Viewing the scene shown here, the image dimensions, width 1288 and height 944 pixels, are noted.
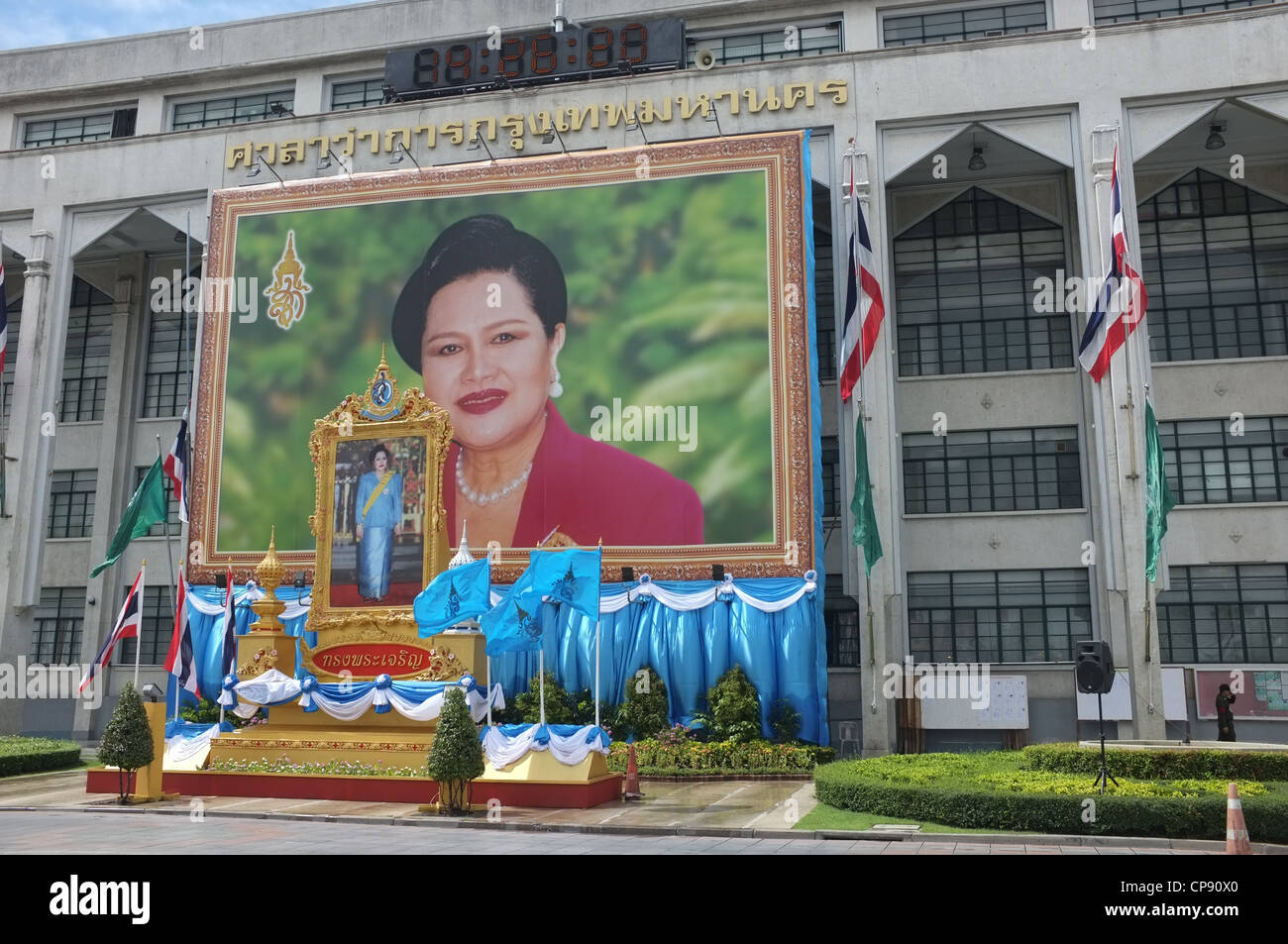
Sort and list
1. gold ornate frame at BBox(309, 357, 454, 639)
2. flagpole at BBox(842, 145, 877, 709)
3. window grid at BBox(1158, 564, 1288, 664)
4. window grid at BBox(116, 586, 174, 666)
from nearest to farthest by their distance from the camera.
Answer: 1. gold ornate frame at BBox(309, 357, 454, 639)
2. flagpole at BBox(842, 145, 877, 709)
3. window grid at BBox(1158, 564, 1288, 664)
4. window grid at BBox(116, 586, 174, 666)

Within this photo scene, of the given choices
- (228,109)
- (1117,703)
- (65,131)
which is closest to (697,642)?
(1117,703)

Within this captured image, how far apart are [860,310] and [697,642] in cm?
923

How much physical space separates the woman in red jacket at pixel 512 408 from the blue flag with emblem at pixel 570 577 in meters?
8.31

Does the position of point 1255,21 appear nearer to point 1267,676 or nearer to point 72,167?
point 1267,676

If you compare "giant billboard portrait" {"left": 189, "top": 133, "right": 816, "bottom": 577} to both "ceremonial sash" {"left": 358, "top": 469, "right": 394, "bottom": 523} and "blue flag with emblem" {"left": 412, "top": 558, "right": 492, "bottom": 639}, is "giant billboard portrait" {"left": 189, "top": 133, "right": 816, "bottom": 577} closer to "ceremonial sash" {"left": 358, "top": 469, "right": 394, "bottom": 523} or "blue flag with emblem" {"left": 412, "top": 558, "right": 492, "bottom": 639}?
"ceremonial sash" {"left": 358, "top": 469, "right": 394, "bottom": 523}

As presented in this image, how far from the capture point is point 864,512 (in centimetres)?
2802

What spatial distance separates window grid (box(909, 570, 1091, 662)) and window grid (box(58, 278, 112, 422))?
28.9 meters

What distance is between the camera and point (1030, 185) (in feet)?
114

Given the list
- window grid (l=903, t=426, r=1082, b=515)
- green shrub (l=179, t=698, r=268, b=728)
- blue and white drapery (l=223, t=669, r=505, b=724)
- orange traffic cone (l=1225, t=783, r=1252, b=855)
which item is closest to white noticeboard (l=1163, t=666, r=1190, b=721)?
window grid (l=903, t=426, r=1082, b=515)

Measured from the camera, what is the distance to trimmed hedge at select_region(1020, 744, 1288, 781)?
1795 centimetres

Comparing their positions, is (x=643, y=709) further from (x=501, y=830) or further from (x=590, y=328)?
(x=590, y=328)

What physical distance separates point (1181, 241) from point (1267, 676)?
12.9m

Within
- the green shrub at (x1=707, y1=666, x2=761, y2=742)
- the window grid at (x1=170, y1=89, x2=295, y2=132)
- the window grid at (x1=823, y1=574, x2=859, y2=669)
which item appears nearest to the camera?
the green shrub at (x1=707, y1=666, x2=761, y2=742)

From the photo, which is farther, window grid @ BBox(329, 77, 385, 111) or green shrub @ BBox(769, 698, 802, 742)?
window grid @ BBox(329, 77, 385, 111)
